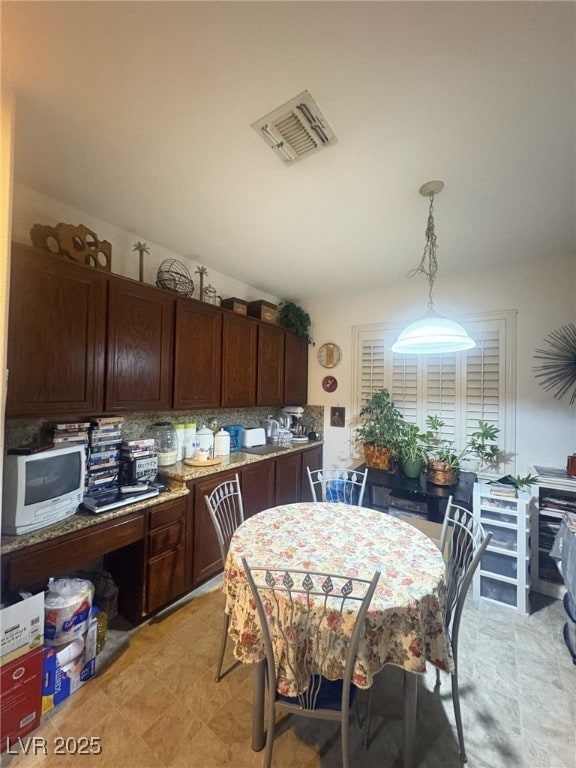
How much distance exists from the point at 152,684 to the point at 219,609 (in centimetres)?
58

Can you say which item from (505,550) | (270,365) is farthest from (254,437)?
(505,550)

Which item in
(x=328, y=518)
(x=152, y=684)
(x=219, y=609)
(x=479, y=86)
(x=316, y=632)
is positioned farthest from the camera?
(x=219, y=609)

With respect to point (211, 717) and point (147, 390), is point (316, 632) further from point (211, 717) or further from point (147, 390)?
point (147, 390)

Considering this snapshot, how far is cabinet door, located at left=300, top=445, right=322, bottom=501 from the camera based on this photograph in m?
3.32

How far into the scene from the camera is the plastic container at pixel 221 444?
2711 millimetres

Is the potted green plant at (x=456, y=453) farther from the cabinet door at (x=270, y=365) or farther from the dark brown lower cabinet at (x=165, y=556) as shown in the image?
the dark brown lower cabinet at (x=165, y=556)

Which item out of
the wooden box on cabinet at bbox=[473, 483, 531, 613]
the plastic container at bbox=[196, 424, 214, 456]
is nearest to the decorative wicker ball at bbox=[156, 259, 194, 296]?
the plastic container at bbox=[196, 424, 214, 456]

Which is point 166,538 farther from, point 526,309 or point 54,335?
point 526,309

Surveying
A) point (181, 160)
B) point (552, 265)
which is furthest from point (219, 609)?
point (552, 265)

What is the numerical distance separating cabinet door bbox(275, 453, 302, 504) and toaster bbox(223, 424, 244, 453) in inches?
16.4

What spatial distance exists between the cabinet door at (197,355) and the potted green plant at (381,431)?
1.60 meters

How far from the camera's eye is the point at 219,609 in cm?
205

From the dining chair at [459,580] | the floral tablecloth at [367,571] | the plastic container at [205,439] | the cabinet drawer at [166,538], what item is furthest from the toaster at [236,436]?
the dining chair at [459,580]

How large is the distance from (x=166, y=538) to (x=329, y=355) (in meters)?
2.55
